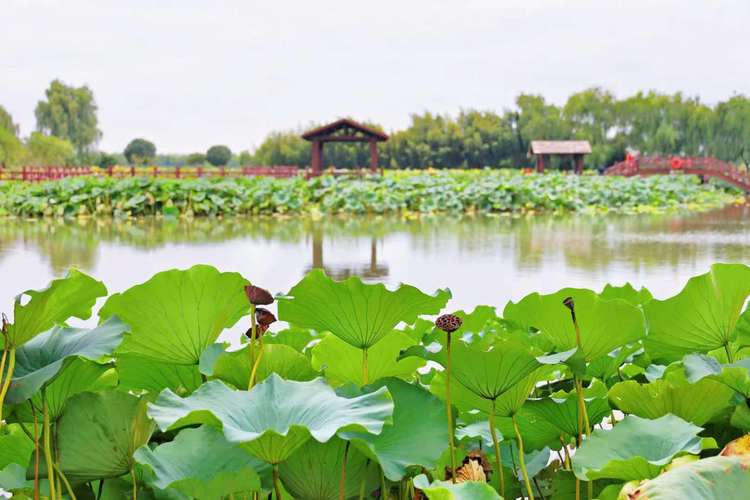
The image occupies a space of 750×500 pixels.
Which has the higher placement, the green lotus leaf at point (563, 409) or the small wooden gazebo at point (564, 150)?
the small wooden gazebo at point (564, 150)

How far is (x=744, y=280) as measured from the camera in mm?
704

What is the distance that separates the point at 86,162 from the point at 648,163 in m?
25.2

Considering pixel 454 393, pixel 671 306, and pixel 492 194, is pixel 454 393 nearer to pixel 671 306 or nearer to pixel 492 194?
pixel 671 306

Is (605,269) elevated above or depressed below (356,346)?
below

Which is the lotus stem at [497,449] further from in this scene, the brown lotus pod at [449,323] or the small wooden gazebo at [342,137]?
the small wooden gazebo at [342,137]

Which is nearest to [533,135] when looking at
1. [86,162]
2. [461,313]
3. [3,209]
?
[86,162]

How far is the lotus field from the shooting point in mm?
542

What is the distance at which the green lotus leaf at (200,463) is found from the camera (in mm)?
532

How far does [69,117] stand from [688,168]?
31155mm

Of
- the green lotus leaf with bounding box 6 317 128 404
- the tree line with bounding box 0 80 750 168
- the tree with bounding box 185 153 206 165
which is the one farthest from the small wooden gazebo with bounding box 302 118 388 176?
the tree with bounding box 185 153 206 165

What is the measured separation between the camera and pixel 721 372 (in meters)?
0.64

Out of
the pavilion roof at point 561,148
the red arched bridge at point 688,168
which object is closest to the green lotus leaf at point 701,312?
the red arched bridge at point 688,168

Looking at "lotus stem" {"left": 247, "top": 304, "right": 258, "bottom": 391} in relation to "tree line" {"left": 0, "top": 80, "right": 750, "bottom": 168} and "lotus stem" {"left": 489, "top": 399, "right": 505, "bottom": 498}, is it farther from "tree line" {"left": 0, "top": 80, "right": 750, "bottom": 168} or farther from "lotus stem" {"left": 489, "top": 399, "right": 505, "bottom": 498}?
"tree line" {"left": 0, "top": 80, "right": 750, "bottom": 168}

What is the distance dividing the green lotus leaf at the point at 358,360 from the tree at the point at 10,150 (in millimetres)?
35757
